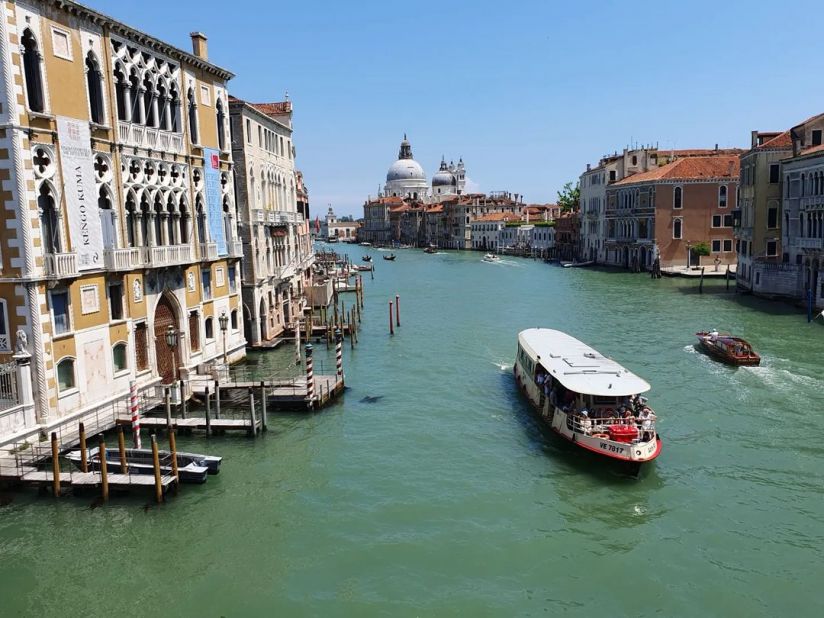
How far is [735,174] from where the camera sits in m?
52.9

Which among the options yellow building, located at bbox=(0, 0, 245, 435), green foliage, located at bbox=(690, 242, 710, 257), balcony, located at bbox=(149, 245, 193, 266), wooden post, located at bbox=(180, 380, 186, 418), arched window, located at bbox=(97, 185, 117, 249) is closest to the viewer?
yellow building, located at bbox=(0, 0, 245, 435)

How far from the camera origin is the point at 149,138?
690 inches

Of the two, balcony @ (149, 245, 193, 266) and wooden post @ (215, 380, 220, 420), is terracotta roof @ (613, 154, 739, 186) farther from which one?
wooden post @ (215, 380, 220, 420)

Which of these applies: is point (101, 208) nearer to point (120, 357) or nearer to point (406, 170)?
point (120, 357)

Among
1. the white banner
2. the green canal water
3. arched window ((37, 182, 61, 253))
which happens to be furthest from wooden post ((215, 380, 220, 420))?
arched window ((37, 182, 61, 253))

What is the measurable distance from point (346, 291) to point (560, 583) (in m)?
40.1

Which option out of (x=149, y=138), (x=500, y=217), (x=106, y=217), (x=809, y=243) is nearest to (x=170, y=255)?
(x=106, y=217)

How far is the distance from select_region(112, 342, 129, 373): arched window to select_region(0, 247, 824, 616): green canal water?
2.38m

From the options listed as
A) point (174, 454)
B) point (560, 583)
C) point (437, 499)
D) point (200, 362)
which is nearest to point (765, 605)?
point (560, 583)

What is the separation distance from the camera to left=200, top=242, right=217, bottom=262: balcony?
20436mm

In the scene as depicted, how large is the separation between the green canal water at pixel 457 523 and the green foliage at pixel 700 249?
34.6 meters

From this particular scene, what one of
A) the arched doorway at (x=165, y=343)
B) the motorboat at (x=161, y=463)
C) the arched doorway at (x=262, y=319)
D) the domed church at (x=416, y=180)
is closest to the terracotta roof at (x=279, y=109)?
the arched doorway at (x=262, y=319)

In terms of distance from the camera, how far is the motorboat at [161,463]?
43.8 ft

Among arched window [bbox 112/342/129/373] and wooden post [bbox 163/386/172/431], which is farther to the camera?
arched window [bbox 112/342/129/373]
